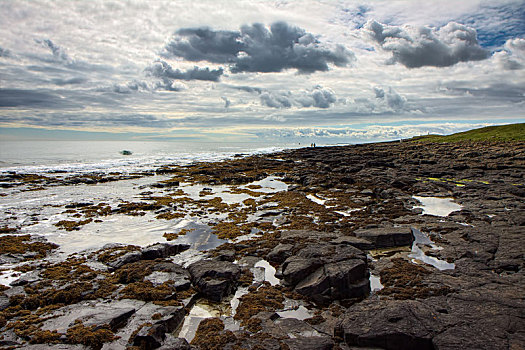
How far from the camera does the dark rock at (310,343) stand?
29.3 feet

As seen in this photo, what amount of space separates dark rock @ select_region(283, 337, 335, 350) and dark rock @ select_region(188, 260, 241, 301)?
4.34m

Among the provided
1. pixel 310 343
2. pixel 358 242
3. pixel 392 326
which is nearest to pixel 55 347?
pixel 310 343

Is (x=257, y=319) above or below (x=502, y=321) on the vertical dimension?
below

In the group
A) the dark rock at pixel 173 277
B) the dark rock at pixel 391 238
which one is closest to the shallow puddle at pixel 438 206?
the dark rock at pixel 391 238

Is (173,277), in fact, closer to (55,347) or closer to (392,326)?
(55,347)

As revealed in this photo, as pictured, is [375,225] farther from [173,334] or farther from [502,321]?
[173,334]

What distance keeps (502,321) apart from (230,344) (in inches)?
343

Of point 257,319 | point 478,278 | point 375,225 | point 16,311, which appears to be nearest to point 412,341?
point 257,319

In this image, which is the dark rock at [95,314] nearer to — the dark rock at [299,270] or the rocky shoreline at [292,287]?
the rocky shoreline at [292,287]

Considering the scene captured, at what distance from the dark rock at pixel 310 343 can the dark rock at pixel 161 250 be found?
1012 centimetres

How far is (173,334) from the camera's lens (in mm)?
10430

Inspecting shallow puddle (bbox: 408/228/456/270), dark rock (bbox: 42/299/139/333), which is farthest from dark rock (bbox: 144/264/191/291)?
shallow puddle (bbox: 408/228/456/270)

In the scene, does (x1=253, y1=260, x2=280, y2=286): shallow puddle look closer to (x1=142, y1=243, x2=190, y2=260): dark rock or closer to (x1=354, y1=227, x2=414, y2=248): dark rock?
(x1=142, y1=243, x2=190, y2=260): dark rock

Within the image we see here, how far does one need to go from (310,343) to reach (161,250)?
10.9 meters
